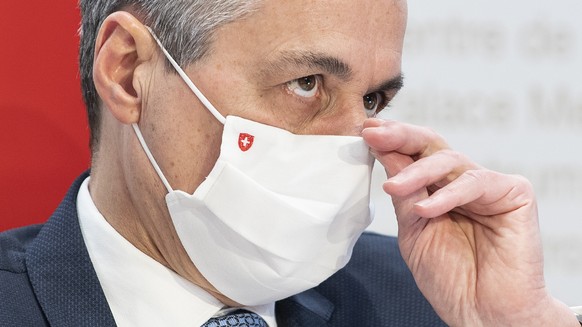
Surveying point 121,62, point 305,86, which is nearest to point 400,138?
point 305,86

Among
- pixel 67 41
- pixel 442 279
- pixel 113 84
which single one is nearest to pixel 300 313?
pixel 442 279

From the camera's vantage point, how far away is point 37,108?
2521 mm

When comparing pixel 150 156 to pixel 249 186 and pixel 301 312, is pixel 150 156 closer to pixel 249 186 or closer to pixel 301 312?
pixel 249 186

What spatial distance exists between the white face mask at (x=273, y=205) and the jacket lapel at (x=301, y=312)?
290 millimetres

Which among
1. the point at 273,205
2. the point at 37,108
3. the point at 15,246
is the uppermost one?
the point at 37,108

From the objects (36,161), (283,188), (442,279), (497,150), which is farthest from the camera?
(497,150)

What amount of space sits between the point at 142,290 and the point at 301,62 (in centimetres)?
55

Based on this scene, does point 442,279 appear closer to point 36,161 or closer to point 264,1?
point 264,1

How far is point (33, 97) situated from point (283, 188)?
781 mm

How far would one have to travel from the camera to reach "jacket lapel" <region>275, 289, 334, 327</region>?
2369 millimetres

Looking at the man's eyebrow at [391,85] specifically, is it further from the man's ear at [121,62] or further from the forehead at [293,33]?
the man's ear at [121,62]

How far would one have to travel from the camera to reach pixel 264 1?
203cm

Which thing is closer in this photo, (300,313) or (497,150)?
(300,313)

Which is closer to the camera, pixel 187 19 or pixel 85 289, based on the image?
pixel 187 19
